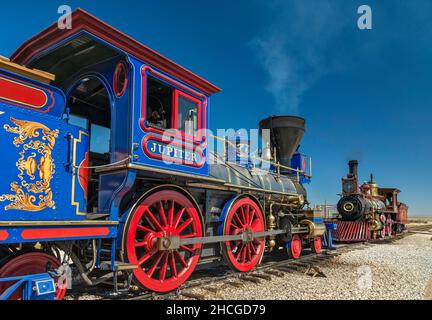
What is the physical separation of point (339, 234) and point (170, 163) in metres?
14.5

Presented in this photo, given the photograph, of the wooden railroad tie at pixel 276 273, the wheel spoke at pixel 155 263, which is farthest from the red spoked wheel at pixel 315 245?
the wheel spoke at pixel 155 263

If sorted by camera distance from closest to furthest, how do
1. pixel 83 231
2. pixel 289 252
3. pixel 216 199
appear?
pixel 83 231 → pixel 216 199 → pixel 289 252

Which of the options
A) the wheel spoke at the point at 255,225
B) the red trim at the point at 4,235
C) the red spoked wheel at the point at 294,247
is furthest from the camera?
the red spoked wheel at the point at 294,247

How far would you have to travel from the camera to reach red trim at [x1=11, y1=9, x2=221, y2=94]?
4555 millimetres

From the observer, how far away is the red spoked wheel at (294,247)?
974 cm

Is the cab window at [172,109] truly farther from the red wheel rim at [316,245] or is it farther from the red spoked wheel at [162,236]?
the red wheel rim at [316,245]

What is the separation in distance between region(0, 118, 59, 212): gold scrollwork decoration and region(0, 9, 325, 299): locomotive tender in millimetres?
12

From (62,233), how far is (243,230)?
14.2 ft

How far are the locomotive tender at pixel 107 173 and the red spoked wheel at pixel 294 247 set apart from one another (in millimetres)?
1892

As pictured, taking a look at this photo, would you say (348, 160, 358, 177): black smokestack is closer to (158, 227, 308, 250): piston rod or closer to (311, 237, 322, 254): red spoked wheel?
(311, 237, 322, 254): red spoked wheel

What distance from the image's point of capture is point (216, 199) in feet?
24.3

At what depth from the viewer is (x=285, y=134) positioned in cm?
1124
